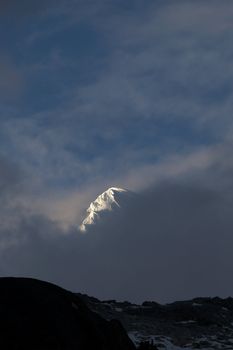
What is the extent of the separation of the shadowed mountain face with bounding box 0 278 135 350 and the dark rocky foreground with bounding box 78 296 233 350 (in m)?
21.5

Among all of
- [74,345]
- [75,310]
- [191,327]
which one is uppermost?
[191,327]

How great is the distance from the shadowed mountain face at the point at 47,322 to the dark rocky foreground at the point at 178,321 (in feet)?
70.5

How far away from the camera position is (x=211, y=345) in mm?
32250

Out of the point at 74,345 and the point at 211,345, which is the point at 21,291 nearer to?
the point at 74,345

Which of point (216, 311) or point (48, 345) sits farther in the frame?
point (216, 311)

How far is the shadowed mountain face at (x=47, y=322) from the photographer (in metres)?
7.19

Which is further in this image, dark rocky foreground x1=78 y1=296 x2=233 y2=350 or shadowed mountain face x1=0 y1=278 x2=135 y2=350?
dark rocky foreground x1=78 y1=296 x2=233 y2=350

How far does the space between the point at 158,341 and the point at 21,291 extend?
25155 mm

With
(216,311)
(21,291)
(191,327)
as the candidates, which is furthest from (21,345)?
(216,311)

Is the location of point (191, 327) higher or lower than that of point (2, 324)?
higher

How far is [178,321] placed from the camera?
132 feet

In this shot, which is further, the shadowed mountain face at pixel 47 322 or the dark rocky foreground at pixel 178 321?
the dark rocky foreground at pixel 178 321

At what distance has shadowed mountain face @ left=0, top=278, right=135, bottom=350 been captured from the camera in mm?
7188

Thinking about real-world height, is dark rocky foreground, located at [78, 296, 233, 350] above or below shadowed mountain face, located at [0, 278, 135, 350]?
above
